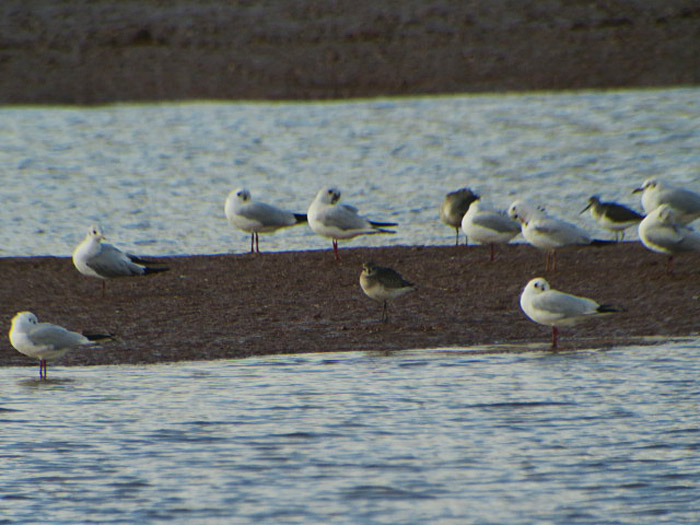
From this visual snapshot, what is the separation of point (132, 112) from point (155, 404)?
19883 mm

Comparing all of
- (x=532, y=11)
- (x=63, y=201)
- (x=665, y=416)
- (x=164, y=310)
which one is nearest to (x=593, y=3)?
(x=532, y=11)

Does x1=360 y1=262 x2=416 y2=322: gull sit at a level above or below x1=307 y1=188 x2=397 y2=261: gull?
below

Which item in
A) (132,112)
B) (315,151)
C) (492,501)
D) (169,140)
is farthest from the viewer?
(132,112)

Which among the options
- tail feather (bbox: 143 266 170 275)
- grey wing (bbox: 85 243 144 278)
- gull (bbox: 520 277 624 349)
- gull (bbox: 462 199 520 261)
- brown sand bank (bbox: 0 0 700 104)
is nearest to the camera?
gull (bbox: 520 277 624 349)

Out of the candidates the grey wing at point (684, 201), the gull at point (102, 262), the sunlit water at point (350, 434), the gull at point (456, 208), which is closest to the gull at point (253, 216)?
the sunlit water at point (350, 434)

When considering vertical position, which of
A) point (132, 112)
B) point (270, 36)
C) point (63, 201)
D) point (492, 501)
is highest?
point (270, 36)

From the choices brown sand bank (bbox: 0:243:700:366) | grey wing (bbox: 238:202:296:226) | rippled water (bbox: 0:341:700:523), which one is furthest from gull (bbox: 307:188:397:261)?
rippled water (bbox: 0:341:700:523)

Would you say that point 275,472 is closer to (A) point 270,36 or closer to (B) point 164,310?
(B) point 164,310

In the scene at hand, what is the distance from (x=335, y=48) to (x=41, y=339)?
21570 mm

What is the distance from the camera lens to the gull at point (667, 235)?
12438 millimetres

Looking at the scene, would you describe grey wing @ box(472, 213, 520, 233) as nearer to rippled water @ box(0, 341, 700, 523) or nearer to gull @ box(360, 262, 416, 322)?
gull @ box(360, 262, 416, 322)

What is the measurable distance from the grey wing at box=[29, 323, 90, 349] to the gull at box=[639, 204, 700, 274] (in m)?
5.53

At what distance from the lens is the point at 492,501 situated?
7.05 meters

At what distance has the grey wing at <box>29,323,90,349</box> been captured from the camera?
995 cm
